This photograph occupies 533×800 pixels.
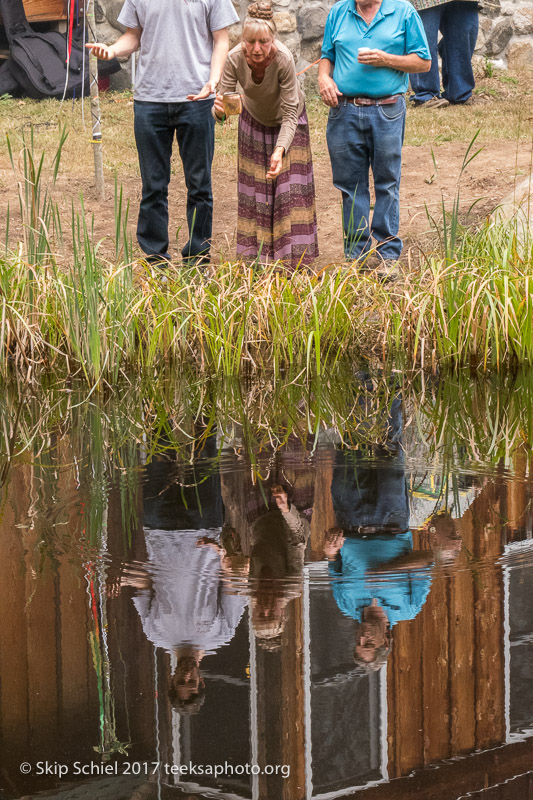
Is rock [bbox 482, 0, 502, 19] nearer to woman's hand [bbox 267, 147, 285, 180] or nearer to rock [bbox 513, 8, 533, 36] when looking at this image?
rock [bbox 513, 8, 533, 36]

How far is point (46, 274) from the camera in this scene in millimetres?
4680

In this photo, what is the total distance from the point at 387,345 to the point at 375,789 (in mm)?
3245

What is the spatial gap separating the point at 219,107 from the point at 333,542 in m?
2.74

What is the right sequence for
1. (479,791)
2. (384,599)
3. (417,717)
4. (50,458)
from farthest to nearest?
(50,458) → (384,599) → (417,717) → (479,791)

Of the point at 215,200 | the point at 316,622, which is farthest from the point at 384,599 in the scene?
the point at 215,200

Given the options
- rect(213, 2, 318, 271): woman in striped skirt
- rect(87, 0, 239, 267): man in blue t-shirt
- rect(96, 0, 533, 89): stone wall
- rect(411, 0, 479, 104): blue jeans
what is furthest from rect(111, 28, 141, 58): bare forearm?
rect(96, 0, 533, 89): stone wall

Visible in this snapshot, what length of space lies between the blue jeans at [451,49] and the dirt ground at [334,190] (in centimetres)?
138

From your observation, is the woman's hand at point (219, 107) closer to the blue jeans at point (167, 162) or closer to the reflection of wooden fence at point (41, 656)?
the blue jeans at point (167, 162)

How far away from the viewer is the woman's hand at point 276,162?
15.8 feet

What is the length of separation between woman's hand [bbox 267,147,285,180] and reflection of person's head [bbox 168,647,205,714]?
3.11 metres

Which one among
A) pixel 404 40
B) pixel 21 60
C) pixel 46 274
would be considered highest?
pixel 21 60

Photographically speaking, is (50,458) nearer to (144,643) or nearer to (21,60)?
(144,643)

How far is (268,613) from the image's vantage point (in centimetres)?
228

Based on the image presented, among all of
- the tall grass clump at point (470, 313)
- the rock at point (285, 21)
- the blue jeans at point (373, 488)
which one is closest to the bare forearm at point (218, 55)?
the tall grass clump at point (470, 313)
